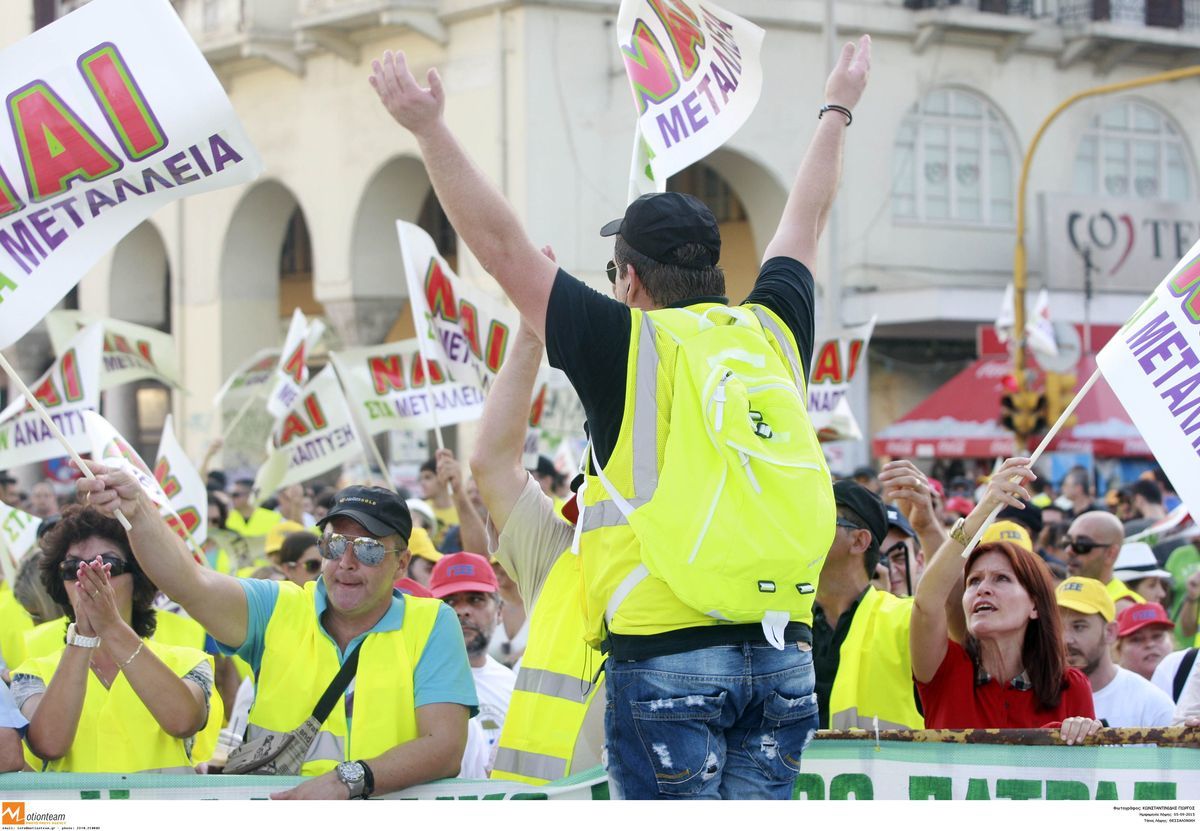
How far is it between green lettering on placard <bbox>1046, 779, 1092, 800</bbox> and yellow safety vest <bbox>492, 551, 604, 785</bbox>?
1.31 metres

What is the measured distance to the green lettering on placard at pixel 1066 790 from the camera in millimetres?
4965

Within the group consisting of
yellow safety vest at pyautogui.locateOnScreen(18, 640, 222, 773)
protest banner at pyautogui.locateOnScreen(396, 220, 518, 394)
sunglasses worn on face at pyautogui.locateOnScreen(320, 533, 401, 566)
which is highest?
protest banner at pyautogui.locateOnScreen(396, 220, 518, 394)

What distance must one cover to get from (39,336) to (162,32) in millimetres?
34594

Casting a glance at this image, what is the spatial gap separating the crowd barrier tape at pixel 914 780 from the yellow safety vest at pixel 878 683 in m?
0.24

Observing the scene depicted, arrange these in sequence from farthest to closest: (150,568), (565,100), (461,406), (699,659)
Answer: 1. (565,100)
2. (461,406)
3. (150,568)
4. (699,659)

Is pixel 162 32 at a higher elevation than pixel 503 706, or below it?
higher

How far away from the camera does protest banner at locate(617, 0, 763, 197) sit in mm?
5926

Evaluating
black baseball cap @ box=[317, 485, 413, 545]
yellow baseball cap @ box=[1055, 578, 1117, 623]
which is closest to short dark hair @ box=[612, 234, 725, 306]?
black baseball cap @ box=[317, 485, 413, 545]

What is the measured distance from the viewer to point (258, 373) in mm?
18547

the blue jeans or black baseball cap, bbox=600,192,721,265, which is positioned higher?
black baseball cap, bbox=600,192,721,265

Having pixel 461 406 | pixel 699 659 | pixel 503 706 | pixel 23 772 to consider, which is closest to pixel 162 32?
pixel 23 772

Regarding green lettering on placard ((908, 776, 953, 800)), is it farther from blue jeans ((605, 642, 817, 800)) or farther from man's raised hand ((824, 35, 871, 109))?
man's raised hand ((824, 35, 871, 109))

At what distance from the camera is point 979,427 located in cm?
2856
